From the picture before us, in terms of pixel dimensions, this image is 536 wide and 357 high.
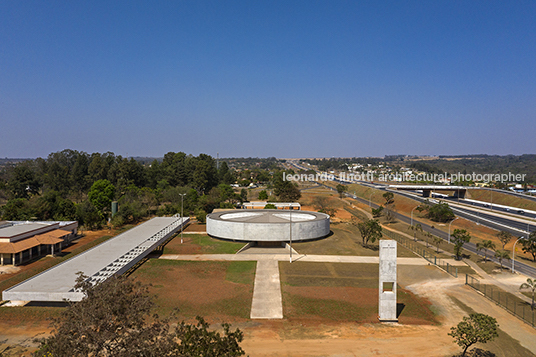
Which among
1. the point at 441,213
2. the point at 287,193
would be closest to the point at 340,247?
the point at 441,213

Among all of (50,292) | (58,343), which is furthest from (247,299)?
(58,343)

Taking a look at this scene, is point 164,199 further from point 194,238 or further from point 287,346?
point 287,346

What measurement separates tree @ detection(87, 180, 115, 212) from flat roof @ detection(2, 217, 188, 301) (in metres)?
26.8

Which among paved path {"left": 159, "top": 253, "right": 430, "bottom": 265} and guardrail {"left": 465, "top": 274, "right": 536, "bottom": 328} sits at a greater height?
paved path {"left": 159, "top": 253, "right": 430, "bottom": 265}

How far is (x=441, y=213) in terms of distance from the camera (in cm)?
7931

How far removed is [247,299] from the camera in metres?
31.5

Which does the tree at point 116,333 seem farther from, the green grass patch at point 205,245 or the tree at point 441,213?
the tree at point 441,213

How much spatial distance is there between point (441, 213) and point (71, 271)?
77.8 m

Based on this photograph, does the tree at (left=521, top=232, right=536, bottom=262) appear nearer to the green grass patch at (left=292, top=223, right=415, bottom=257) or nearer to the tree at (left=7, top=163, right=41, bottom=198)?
the green grass patch at (left=292, top=223, right=415, bottom=257)

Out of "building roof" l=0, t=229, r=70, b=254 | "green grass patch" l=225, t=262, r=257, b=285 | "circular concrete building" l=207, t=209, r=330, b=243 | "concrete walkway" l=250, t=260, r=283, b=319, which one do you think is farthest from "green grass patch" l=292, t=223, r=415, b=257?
"building roof" l=0, t=229, r=70, b=254

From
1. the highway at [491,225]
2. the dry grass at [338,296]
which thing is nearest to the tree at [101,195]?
the dry grass at [338,296]

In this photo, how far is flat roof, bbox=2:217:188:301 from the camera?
28.1 meters

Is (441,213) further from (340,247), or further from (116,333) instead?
(116,333)

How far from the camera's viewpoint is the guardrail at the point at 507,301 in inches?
1153
